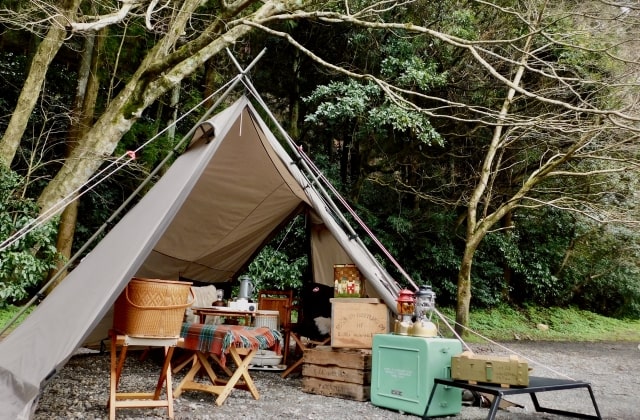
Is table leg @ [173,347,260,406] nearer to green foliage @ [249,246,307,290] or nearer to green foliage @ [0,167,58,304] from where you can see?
green foliage @ [0,167,58,304]

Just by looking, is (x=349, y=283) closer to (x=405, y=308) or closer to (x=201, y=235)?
(x=405, y=308)

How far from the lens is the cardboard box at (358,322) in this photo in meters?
3.93

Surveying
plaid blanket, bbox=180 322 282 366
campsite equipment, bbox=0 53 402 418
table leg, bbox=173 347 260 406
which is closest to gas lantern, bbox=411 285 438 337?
campsite equipment, bbox=0 53 402 418

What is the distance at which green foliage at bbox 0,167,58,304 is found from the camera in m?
5.68

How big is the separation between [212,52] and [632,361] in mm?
7086

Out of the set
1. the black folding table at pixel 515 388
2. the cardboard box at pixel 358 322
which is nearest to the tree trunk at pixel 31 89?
the cardboard box at pixel 358 322

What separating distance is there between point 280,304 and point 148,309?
2.80 metres

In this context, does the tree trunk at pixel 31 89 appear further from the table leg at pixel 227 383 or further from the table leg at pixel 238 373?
the table leg at pixel 238 373

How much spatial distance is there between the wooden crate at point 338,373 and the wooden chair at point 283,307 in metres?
1.10

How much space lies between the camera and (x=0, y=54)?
830 cm

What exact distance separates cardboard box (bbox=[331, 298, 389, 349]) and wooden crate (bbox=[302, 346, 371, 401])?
68 millimetres

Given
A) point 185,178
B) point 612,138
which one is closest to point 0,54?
point 185,178

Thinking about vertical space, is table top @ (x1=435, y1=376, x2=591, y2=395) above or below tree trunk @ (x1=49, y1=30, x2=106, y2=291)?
below

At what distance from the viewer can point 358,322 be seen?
157 inches
